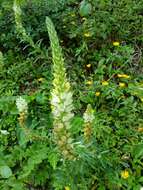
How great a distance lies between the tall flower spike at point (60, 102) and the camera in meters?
1.98

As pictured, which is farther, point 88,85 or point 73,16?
point 73,16

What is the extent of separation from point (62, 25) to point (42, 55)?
22.1 inches

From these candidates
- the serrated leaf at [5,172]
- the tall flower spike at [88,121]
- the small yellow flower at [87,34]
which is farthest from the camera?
the small yellow flower at [87,34]

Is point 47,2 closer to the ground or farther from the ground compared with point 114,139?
farther from the ground

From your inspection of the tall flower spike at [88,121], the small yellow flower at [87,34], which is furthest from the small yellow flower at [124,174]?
the small yellow flower at [87,34]

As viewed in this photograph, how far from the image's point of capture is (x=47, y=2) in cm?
454

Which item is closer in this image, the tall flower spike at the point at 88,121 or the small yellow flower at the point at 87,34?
the tall flower spike at the point at 88,121

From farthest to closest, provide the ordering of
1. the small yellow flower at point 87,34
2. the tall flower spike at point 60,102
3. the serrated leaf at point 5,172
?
the small yellow flower at point 87,34 → the serrated leaf at point 5,172 → the tall flower spike at point 60,102

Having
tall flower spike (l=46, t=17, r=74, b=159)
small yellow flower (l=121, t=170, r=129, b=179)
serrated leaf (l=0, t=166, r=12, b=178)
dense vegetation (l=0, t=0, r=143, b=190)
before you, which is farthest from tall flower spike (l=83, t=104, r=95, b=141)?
serrated leaf (l=0, t=166, r=12, b=178)

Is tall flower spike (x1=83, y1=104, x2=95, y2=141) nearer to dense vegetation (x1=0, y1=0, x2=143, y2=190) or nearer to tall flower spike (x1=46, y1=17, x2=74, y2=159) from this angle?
dense vegetation (x1=0, y1=0, x2=143, y2=190)

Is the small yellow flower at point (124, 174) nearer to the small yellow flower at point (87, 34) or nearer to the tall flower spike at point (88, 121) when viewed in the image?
the tall flower spike at point (88, 121)

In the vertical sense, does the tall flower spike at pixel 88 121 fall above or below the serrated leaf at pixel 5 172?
above

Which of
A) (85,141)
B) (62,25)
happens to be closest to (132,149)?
(85,141)

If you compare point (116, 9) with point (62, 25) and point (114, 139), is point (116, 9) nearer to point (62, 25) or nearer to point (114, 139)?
point (62, 25)
